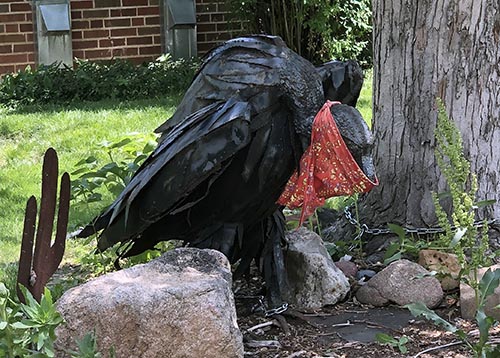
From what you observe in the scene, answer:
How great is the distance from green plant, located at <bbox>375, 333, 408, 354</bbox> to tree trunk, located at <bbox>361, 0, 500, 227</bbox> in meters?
1.11

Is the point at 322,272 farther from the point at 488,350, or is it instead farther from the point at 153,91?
the point at 153,91

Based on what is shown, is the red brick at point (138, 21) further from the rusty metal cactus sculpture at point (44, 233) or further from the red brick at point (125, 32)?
the rusty metal cactus sculpture at point (44, 233)

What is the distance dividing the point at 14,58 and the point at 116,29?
143cm

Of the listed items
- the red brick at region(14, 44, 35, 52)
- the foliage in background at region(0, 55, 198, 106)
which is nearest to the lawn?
the foliage in background at region(0, 55, 198, 106)

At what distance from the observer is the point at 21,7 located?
442 inches

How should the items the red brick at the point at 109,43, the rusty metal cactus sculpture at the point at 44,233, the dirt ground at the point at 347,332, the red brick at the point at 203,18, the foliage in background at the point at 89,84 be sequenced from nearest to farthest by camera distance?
the rusty metal cactus sculpture at the point at 44,233, the dirt ground at the point at 347,332, the foliage in background at the point at 89,84, the red brick at the point at 109,43, the red brick at the point at 203,18

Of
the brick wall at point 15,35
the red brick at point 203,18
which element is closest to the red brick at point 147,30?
the red brick at point 203,18

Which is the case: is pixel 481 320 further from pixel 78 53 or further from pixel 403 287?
pixel 78 53

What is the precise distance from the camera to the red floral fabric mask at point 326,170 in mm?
3113

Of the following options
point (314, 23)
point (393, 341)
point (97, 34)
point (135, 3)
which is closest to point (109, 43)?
point (97, 34)

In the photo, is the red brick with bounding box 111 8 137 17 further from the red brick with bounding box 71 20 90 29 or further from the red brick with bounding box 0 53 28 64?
the red brick with bounding box 0 53 28 64

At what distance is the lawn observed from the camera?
19.2 feet

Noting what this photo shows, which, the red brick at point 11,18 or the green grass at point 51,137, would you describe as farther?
the red brick at point 11,18

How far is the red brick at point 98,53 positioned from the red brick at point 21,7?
97cm
